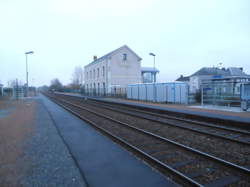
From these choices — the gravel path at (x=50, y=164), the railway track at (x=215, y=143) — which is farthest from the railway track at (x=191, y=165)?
the gravel path at (x=50, y=164)

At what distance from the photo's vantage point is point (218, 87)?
54.3 ft

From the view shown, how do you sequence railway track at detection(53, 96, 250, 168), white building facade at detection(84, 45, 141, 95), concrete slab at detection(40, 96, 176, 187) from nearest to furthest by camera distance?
concrete slab at detection(40, 96, 176, 187) < railway track at detection(53, 96, 250, 168) < white building facade at detection(84, 45, 141, 95)

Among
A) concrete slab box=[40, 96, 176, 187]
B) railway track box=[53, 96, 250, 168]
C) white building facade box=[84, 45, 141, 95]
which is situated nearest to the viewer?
concrete slab box=[40, 96, 176, 187]

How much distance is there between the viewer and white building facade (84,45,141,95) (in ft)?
130

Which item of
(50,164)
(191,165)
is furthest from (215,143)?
(50,164)

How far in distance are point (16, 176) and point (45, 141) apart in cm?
284

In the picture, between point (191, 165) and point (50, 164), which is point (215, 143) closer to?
point (191, 165)

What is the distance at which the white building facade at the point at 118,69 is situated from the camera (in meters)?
39.7

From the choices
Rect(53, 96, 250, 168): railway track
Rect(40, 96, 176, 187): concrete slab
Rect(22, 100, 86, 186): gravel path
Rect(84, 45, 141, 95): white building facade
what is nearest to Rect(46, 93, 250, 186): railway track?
Rect(40, 96, 176, 187): concrete slab

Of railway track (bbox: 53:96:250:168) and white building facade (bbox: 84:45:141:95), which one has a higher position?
white building facade (bbox: 84:45:141:95)

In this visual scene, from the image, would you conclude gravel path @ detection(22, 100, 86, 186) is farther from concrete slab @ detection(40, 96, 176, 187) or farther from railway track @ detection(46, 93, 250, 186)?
railway track @ detection(46, 93, 250, 186)

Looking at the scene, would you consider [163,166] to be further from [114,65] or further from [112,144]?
[114,65]

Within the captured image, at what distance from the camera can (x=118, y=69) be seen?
132ft

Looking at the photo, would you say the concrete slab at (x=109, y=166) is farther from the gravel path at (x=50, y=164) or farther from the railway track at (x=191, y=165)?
the railway track at (x=191, y=165)
